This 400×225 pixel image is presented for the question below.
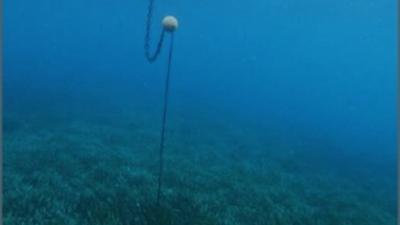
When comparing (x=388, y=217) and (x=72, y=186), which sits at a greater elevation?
(x=72, y=186)

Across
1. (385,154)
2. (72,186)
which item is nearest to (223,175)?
(72,186)

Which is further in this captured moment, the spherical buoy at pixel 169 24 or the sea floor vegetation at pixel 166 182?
the sea floor vegetation at pixel 166 182

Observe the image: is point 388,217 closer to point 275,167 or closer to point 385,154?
point 275,167

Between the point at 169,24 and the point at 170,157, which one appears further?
the point at 170,157

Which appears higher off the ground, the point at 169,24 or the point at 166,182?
the point at 169,24

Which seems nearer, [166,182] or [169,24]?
[169,24]

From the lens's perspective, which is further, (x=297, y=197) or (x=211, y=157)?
(x=211, y=157)

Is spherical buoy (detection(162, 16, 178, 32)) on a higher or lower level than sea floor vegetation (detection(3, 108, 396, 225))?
higher

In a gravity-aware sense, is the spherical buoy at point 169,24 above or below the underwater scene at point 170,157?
above

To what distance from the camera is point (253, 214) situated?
10359 millimetres

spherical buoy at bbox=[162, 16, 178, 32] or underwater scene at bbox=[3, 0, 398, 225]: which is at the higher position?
spherical buoy at bbox=[162, 16, 178, 32]

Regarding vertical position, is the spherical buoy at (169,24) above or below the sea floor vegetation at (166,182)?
above

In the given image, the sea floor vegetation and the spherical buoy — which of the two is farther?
the sea floor vegetation

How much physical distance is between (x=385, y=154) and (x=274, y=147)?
1068 cm
